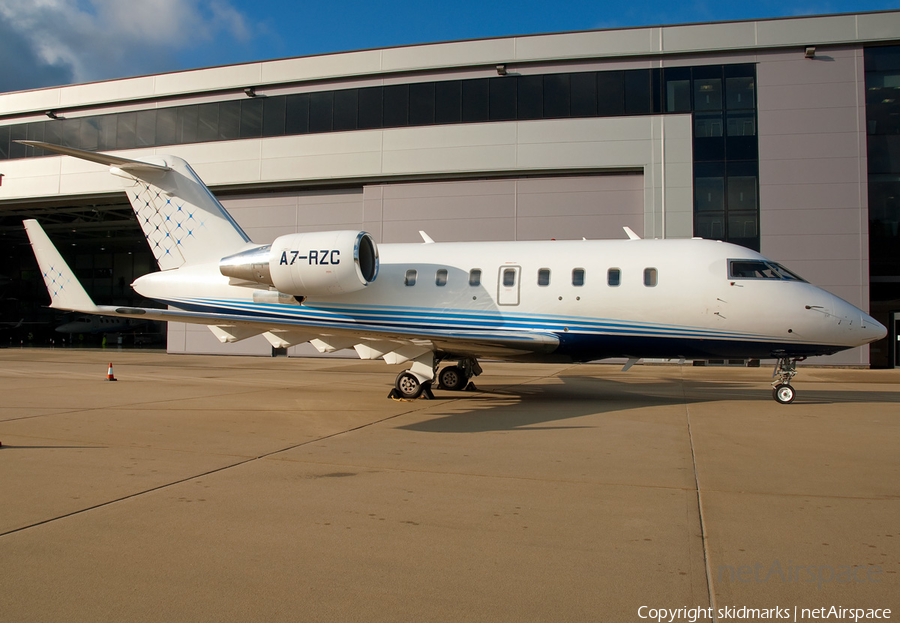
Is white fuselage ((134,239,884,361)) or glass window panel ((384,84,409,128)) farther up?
glass window panel ((384,84,409,128))

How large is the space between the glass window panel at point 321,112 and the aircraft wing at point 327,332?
16637 millimetres

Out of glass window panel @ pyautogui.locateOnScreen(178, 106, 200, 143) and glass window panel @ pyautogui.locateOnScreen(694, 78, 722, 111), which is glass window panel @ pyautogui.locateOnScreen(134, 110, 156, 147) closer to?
glass window panel @ pyautogui.locateOnScreen(178, 106, 200, 143)

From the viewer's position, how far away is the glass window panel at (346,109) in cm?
2606

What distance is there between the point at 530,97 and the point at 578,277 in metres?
15.1

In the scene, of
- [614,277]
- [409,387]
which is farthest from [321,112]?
[614,277]

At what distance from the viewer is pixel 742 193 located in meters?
23.0

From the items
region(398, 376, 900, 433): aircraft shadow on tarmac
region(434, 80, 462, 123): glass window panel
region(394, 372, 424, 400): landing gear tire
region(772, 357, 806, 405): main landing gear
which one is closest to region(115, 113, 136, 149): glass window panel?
region(434, 80, 462, 123): glass window panel

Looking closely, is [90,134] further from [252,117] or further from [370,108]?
[370,108]

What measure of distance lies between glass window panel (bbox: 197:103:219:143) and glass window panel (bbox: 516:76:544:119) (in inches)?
556

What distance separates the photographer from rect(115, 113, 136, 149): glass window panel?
94.4 feet

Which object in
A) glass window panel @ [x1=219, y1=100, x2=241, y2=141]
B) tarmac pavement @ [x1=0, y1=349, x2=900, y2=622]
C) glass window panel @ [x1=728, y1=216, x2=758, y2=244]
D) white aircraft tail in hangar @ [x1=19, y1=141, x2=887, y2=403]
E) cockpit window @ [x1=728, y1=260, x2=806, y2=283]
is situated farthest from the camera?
glass window panel @ [x1=219, y1=100, x2=241, y2=141]

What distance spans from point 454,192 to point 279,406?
16177mm

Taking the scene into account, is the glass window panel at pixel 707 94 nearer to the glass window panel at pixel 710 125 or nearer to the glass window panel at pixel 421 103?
the glass window panel at pixel 710 125

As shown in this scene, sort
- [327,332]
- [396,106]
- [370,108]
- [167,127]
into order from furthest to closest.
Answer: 1. [167,127]
2. [370,108]
3. [396,106]
4. [327,332]
